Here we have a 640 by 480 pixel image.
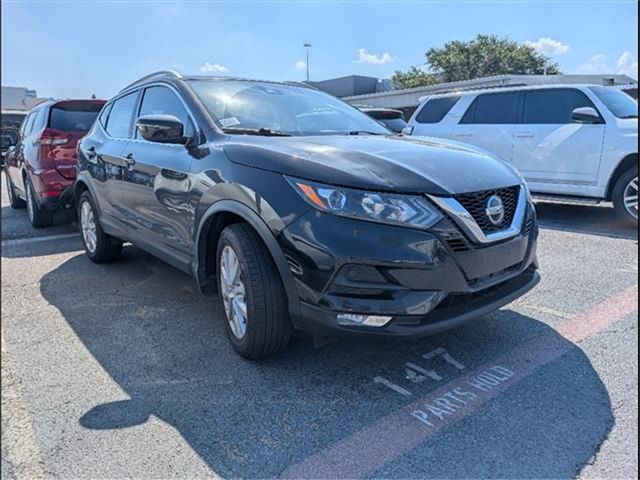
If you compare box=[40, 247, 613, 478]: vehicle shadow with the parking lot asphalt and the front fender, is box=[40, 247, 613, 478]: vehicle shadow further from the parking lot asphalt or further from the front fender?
the front fender

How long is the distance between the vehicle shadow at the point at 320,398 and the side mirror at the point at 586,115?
419 centimetres

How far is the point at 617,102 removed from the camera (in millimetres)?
6809

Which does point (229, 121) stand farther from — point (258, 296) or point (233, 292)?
point (258, 296)

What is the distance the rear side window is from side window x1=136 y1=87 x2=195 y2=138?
2.94 metres

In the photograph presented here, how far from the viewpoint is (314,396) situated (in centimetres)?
270

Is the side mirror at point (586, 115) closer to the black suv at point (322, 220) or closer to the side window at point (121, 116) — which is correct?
the black suv at point (322, 220)

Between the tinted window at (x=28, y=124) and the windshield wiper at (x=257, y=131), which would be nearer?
the windshield wiper at (x=257, y=131)

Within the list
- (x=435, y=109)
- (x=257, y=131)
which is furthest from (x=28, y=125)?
(x=435, y=109)

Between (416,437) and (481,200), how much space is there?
1221 millimetres

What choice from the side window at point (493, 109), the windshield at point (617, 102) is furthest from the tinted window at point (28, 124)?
the windshield at point (617, 102)

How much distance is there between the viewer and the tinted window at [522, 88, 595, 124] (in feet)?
23.1

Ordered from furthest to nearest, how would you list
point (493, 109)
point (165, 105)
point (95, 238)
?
1. point (493, 109)
2. point (95, 238)
3. point (165, 105)

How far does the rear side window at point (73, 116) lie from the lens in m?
6.71

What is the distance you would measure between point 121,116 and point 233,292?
103 inches
